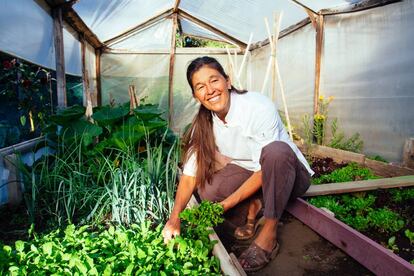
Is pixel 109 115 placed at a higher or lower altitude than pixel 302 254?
higher

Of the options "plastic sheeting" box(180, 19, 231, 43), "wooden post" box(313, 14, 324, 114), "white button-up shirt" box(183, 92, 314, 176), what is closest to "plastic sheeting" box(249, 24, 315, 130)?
"wooden post" box(313, 14, 324, 114)

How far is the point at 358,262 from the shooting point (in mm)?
1694

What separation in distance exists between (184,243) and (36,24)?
3.29 metres

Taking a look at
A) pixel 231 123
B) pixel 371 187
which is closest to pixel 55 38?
pixel 231 123

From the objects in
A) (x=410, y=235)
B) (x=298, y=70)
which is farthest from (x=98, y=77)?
(x=410, y=235)

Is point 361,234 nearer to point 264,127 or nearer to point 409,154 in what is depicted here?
point 264,127

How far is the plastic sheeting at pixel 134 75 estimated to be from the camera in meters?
8.15

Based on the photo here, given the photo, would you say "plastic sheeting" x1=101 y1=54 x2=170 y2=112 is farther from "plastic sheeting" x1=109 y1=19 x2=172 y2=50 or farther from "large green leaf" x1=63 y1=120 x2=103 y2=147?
"large green leaf" x1=63 y1=120 x2=103 y2=147

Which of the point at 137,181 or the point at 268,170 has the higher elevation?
the point at 268,170

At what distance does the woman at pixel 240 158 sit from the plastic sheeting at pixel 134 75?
6259 mm

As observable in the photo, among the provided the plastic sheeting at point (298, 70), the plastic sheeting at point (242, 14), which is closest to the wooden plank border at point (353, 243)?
the plastic sheeting at point (298, 70)

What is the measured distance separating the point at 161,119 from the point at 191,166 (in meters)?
1.16

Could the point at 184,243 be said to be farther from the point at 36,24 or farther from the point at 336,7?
the point at 336,7

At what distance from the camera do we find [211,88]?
184 cm
